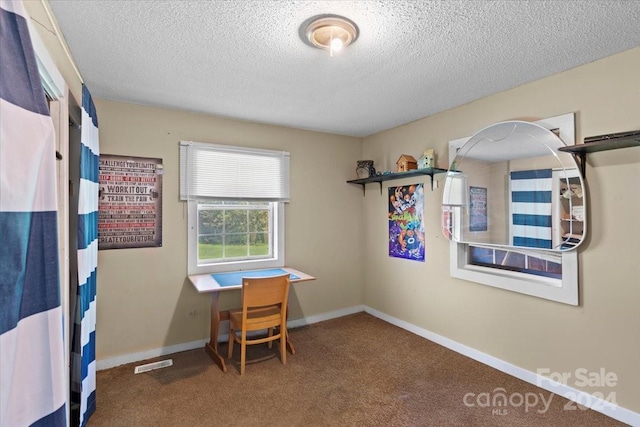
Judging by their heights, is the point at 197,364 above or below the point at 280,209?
below

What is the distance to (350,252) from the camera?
4.23 m

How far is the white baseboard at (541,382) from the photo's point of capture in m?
2.05

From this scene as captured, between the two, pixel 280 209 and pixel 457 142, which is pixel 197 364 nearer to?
pixel 280 209

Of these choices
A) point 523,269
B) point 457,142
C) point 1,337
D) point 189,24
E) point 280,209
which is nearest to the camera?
point 1,337

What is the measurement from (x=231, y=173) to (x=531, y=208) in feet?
9.32

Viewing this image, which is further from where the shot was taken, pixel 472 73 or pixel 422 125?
pixel 422 125

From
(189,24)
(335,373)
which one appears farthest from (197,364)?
(189,24)

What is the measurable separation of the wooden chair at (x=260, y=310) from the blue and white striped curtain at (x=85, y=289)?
1.03 metres

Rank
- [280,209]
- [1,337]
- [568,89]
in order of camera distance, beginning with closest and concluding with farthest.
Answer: [1,337]
[568,89]
[280,209]

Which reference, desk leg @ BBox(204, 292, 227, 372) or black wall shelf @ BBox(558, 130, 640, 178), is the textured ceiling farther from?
desk leg @ BBox(204, 292, 227, 372)

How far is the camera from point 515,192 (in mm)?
2598

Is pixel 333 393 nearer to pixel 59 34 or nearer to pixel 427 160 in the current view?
pixel 427 160

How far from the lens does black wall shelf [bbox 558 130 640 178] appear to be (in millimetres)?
1856

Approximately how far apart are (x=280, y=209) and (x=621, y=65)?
10.2ft
